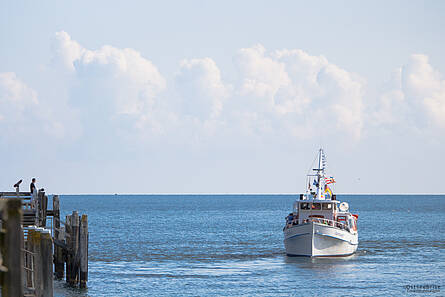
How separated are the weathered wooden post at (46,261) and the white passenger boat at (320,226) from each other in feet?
101

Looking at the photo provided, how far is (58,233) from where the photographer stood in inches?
1233

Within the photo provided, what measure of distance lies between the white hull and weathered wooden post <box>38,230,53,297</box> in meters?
30.9

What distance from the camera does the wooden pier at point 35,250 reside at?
6.79m

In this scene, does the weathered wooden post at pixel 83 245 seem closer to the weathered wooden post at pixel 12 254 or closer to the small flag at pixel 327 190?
the weathered wooden post at pixel 12 254

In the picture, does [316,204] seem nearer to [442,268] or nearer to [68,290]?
[442,268]

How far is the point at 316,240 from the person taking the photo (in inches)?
1789

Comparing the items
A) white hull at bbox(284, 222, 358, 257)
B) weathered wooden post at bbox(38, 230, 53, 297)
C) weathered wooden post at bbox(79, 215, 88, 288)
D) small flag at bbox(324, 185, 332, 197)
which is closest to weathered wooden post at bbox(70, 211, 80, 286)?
weathered wooden post at bbox(79, 215, 88, 288)

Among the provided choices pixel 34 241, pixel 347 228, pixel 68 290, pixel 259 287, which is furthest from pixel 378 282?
pixel 34 241

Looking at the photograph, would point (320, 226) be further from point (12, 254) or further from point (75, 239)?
point (12, 254)

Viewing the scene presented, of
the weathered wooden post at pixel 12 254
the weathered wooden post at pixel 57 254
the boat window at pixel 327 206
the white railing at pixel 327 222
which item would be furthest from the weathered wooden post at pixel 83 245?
the weathered wooden post at pixel 12 254

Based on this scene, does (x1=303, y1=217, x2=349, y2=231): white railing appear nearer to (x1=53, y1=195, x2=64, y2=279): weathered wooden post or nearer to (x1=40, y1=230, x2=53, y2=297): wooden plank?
(x1=53, y1=195, x2=64, y2=279): weathered wooden post

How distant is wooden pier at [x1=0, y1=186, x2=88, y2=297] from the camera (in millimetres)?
6789

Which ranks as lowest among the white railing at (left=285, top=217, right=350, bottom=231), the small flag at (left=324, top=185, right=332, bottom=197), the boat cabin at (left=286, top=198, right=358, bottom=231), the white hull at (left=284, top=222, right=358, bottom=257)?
the white hull at (left=284, top=222, right=358, bottom=257)

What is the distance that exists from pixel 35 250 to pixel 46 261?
1.37 feet
